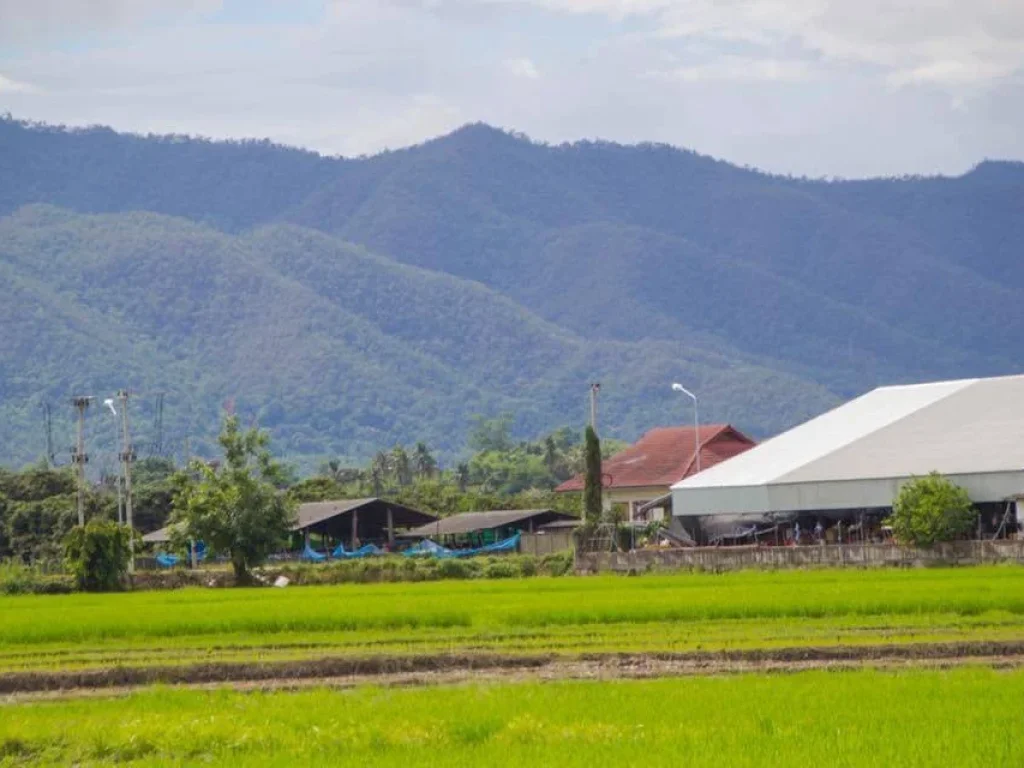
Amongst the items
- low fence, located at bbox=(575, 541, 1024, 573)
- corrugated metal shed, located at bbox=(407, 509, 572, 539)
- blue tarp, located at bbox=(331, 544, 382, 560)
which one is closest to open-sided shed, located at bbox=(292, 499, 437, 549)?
blue tarp, located at bbox=(331, 544, 382, 560)

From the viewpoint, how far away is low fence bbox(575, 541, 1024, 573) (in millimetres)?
49344

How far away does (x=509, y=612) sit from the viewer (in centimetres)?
3391

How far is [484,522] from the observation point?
88.1 metres

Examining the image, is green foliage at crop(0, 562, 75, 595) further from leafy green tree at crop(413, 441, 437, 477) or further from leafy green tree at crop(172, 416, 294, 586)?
leafy green tree at crop(413, 441, 437, 477)

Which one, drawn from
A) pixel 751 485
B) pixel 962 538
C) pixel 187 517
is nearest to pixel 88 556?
pixel 187 517

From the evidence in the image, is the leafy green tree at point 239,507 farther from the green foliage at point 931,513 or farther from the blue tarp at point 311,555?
the green foliage at point 931,513

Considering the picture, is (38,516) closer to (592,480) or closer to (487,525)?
(487,525)

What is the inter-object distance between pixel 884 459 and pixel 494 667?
38.2 meters

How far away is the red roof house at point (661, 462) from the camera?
89.2 metres

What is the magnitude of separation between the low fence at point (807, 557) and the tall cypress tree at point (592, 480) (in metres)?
8.26

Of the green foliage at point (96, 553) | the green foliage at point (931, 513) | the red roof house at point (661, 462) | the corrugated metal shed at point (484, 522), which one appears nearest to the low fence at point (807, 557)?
the green foliage at point (931, 513)

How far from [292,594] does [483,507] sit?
192 feet

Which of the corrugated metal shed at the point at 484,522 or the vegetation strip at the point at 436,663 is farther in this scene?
the corrugated metal shed at the point at 484,522

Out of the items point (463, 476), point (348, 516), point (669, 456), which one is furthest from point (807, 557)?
point (463, 476)
